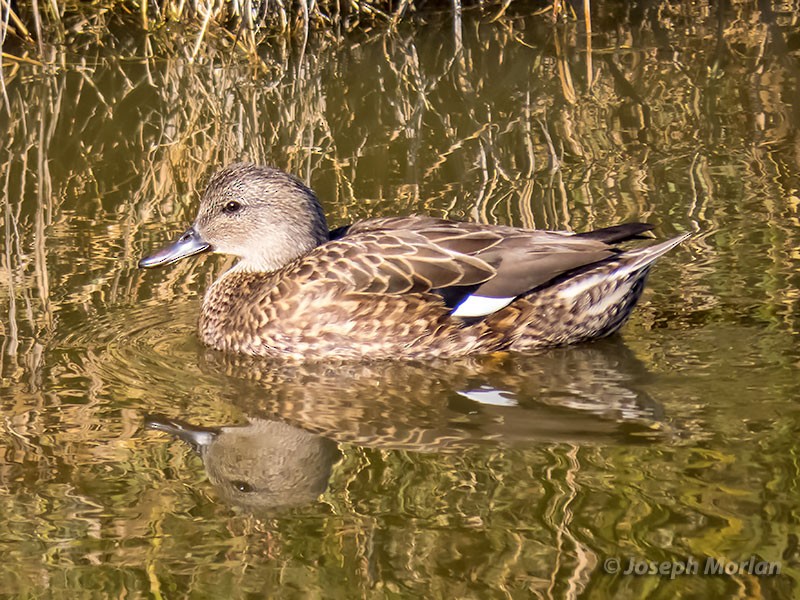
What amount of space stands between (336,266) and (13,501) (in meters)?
1.87

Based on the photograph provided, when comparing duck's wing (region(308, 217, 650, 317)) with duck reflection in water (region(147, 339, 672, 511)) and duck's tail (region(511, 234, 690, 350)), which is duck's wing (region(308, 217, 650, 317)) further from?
duck reflection in water (region(147, 339, 672, 511))

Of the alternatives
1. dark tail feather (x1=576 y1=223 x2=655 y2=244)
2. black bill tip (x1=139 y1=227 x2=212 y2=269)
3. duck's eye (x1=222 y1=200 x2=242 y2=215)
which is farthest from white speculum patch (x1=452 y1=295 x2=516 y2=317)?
black bill tip (x1=139 y1=227 x2=212 y2=269)

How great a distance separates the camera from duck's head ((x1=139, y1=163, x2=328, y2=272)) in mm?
6152

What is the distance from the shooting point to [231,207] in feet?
20.3

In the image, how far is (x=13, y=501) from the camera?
14.6 ft

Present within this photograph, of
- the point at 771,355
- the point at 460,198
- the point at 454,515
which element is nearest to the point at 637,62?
the point at 460,198

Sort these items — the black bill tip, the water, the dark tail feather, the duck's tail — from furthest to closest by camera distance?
the black bill tip
the duck's tail
the dark tail feather
the water

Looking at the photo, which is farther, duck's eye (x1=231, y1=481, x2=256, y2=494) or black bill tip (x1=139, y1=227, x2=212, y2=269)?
black bill tip (x1=139, y1=227, x2=212, y2=269)

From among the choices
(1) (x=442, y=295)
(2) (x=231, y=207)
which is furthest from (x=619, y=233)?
(2) (x=231, y=207)

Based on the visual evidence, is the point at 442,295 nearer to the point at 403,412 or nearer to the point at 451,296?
the point at 451,296

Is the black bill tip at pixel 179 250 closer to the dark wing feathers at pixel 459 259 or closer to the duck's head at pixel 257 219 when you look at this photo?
the duck's head at pixel 257 219
